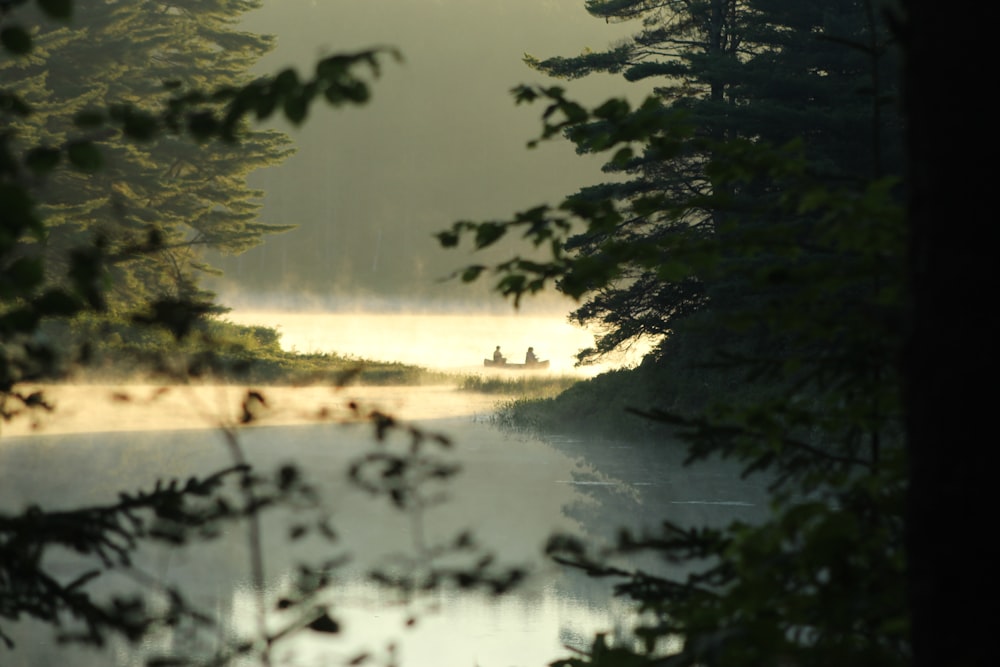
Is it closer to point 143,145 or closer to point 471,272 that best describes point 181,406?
point 143,145

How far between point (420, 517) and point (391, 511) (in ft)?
33.0

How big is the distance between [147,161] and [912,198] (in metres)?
29.7

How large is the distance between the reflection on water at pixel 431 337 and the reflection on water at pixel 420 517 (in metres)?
13.8

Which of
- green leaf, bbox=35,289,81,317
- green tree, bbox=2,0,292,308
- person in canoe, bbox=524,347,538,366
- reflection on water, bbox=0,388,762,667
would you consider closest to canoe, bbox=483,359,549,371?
person in canoe, bbox=524,347,538,366

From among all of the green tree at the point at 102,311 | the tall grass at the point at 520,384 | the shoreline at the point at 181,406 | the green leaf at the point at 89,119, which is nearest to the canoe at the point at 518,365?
the tall grass at the point at 520,384

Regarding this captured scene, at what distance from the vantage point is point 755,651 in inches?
85.7

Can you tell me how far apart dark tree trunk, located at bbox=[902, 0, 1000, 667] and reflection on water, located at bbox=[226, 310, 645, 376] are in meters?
29.5

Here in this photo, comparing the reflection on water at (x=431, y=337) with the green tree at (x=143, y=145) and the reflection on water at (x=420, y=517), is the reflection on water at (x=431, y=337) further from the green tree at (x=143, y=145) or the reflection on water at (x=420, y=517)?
the reflection on water at (x=420, y=517)

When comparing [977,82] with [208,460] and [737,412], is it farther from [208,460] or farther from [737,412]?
[208,460]

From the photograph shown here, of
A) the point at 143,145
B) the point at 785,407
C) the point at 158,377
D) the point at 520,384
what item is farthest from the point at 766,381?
the point at 520,384

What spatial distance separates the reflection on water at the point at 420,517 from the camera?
830 cm

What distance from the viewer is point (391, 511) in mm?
13680

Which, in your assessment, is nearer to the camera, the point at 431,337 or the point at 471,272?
the point at 471,272

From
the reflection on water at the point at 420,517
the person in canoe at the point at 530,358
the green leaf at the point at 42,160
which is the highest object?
the green leaf at the point at 42,160
